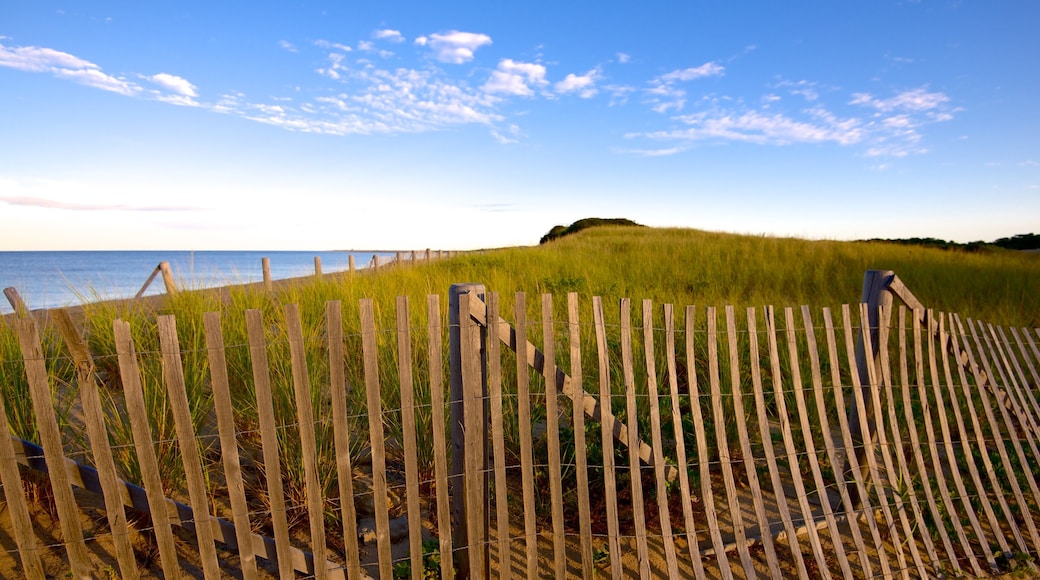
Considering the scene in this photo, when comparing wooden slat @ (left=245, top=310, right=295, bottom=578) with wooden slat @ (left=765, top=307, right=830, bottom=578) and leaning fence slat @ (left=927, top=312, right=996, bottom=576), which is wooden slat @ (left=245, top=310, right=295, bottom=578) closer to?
wooden slat @ (left=765, top=307, right=830, bottom=578)

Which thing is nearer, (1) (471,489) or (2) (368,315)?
(2) (368,315)

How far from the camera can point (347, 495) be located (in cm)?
220

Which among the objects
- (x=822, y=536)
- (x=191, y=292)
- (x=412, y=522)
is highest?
(x=191, y=292)

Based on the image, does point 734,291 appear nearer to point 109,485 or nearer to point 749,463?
point 749,463

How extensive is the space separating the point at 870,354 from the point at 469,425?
8.06 ft

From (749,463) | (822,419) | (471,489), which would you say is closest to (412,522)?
(471,489)

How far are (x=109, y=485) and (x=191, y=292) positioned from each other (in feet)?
14.6

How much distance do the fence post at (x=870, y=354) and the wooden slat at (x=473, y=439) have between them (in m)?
2.31

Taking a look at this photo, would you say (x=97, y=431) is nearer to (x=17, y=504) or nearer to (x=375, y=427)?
Result: (x=17, y=504)

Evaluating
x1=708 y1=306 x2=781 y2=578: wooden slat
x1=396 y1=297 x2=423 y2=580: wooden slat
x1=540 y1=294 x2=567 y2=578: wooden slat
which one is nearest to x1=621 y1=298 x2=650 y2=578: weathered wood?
x1=540 y1=294 x2=567 y2=578: wooden slat

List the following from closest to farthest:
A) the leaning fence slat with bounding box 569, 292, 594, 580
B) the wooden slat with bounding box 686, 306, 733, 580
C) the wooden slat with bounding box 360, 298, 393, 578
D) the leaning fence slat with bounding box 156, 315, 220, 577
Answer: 1. the leaning fence slat with bounding box 156, 315, 220, 577
2. the wooden slat with bounding box 360, 298, 393, 578
3. the leaning fence slat with bounding box 569, 292, 594, 580
4. the wooden slat with bounding box 686, 306, 733, 580

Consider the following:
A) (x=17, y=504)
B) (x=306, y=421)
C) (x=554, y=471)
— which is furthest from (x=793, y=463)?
(x=17, y=504)

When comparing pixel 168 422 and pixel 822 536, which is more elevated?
pixel 168 422

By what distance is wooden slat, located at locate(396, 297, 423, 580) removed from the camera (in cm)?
215
